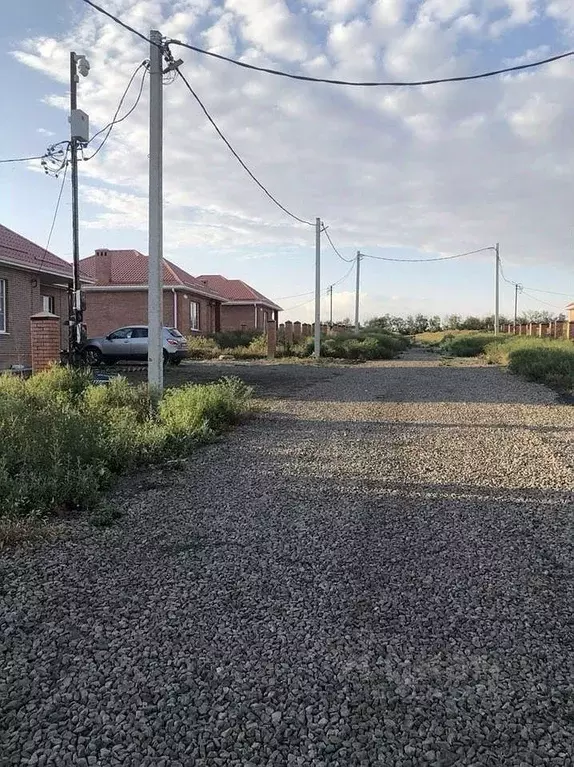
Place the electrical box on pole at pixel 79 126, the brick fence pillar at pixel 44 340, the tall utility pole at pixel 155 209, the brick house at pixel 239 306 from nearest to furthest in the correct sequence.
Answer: the tall utility pole at pixel 155 209 → the brick fence pillar at pixel 44 340 → the electrical box on pole at pixel 79 126 → the brick house at pixel 239 306

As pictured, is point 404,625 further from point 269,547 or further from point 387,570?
point 269,547

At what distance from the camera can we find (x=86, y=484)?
509cm

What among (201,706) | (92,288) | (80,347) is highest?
(92,288)

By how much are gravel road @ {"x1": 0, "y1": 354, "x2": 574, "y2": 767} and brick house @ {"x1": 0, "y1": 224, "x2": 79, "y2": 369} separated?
11.9 metres

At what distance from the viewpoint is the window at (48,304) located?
18941mm

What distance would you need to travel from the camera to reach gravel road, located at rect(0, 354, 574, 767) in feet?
7.55

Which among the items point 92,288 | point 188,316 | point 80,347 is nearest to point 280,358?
point 188,316

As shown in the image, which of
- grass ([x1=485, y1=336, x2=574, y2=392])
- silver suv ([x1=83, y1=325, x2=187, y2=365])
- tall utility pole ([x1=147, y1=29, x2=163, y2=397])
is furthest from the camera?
silver suv ([x1=83, y1=325, x2=187, y2=365])

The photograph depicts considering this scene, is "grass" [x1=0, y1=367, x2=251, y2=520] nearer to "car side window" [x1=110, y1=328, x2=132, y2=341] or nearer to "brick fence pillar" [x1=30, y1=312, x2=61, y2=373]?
"brick fence pillar" [x1=30, y1=312, x2=61, y2=373]

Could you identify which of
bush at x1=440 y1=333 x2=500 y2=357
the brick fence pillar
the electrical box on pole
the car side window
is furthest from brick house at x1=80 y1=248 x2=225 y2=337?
the brick fence pillar

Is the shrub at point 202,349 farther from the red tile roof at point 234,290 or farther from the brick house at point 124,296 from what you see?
the red tile roof at point 234,290

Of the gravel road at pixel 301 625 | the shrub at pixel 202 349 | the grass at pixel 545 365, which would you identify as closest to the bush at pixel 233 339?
the shrub at pixel 202 349

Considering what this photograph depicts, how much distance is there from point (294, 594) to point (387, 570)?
0.65 metres

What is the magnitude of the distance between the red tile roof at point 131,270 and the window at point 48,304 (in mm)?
10447
